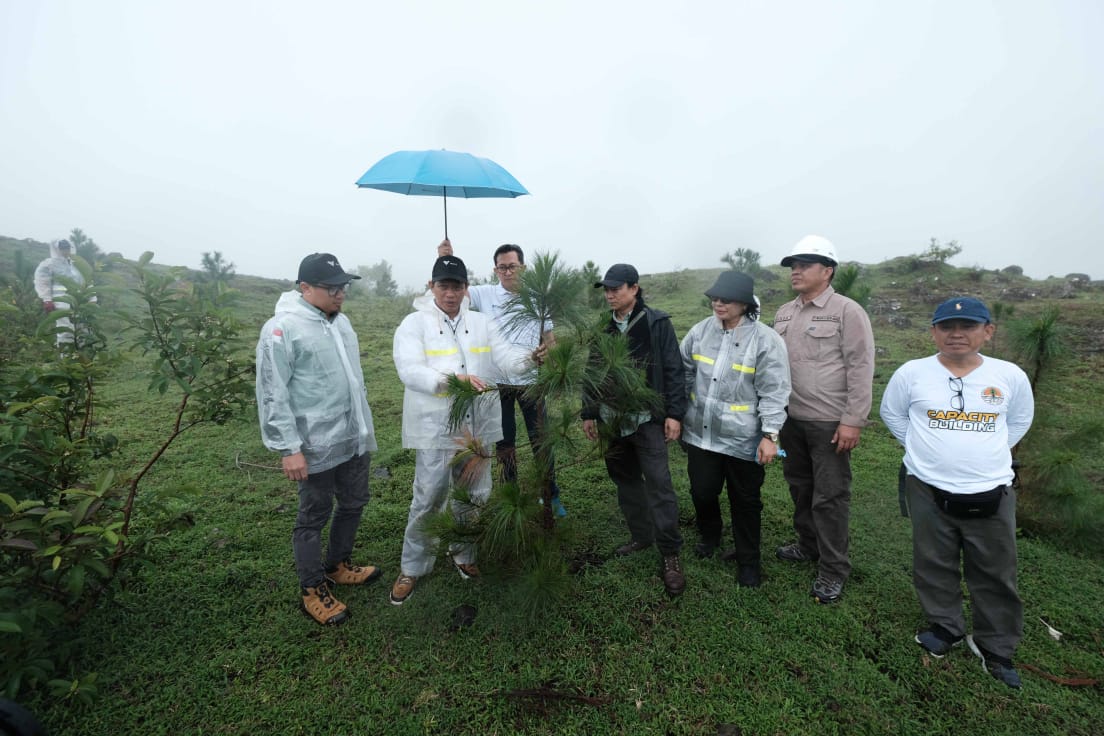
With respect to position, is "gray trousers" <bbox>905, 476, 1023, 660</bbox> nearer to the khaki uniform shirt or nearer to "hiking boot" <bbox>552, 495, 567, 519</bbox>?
the khaki uniform shirt

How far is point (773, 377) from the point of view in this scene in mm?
2895

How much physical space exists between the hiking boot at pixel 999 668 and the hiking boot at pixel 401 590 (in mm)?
3294

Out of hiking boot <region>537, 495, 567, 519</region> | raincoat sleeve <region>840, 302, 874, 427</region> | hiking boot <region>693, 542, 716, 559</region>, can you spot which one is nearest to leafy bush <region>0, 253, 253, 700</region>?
hiking boot <region>537, 495, 567, 519</region>

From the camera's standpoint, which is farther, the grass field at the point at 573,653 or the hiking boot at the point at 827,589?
the hiking boot at the point at 827,589

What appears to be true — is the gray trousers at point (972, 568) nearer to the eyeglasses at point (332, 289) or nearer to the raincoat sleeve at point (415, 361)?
the raincoat sleeve at point (415, 361)

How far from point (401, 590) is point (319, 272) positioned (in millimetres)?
2029

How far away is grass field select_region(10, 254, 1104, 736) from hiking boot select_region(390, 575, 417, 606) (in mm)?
64

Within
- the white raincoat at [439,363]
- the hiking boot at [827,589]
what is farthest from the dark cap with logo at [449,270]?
the hiking boot at [827,589]

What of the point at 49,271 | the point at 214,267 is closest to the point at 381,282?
the point at 214,267

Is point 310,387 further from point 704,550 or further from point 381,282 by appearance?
point 381,282

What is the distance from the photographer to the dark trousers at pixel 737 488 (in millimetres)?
3051

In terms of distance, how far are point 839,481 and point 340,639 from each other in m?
3.17

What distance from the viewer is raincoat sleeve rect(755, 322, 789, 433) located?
2.88 meters

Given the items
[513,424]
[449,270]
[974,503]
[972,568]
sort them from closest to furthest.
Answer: [974,503] < [972,568] < [449,270] < [513,424]
